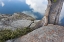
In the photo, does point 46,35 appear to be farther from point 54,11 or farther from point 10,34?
point 54,11

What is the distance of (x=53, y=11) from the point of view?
61.2 ft

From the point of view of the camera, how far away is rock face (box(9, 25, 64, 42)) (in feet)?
49.1

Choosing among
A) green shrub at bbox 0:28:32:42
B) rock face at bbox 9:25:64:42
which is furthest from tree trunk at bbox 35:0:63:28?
green shrub at bbox 0:28:32:42

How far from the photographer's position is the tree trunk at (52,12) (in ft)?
60.2

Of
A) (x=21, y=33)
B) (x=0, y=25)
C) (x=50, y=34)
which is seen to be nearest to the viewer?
(x=50, y=34)

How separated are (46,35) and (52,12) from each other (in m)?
3.93

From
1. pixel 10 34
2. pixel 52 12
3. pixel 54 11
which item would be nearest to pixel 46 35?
pixel 10 34

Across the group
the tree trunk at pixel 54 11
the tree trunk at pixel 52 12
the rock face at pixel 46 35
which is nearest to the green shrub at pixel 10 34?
the rock face at pixel 46 35

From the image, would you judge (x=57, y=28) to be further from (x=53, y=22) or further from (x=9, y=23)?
(x=9, y=23)

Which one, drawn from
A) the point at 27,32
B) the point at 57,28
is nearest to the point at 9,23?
the point at 27,32

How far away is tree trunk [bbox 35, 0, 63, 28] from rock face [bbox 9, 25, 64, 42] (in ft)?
7.15

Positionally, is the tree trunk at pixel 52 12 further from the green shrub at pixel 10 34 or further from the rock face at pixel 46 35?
the green shrub at pixel 10 34

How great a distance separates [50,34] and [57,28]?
1.23m

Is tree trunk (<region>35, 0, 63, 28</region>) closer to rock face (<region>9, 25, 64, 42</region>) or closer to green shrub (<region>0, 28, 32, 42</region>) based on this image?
rock face (<region>9, 25, 64, 42</region>)
